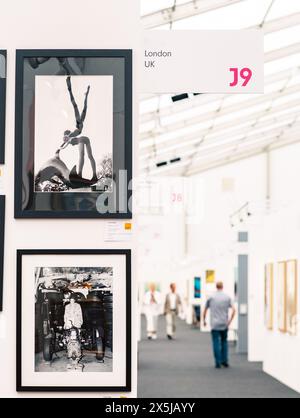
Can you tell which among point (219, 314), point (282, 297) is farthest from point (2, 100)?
point (219, 314)

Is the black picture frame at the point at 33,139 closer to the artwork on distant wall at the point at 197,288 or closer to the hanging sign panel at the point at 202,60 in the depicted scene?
the hanging sign panel at the point at 202,60

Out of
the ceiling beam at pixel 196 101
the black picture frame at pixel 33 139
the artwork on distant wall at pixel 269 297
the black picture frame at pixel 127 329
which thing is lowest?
the artwork on distant wall at pixel 269 297

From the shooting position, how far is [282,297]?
1298 centimetres

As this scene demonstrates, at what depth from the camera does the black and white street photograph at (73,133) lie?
356 centimetres

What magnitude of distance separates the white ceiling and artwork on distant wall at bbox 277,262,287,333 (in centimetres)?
369

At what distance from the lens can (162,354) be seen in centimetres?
1883

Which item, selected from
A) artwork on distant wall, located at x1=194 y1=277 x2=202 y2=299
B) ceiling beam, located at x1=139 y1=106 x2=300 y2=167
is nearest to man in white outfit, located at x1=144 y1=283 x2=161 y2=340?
ceiling beam, located at x1=139 y1=106 x2=300 y2=167

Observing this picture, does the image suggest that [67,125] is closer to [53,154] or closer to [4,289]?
[53,154]

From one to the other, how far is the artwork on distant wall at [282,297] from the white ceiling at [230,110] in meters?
3.69

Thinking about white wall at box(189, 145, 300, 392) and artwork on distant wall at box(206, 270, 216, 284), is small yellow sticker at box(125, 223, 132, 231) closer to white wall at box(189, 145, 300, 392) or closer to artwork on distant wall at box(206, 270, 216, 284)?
white wall at box(189, 145, 300, 392)

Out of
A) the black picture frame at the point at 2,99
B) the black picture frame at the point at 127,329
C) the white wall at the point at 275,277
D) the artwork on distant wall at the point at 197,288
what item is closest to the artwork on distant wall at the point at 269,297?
the white wall at the point at 275,277

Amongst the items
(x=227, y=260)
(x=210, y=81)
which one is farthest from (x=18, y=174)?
(x=227, y=260)

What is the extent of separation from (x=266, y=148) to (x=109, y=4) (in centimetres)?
3064

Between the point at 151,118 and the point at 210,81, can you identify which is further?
the point at 151,118
